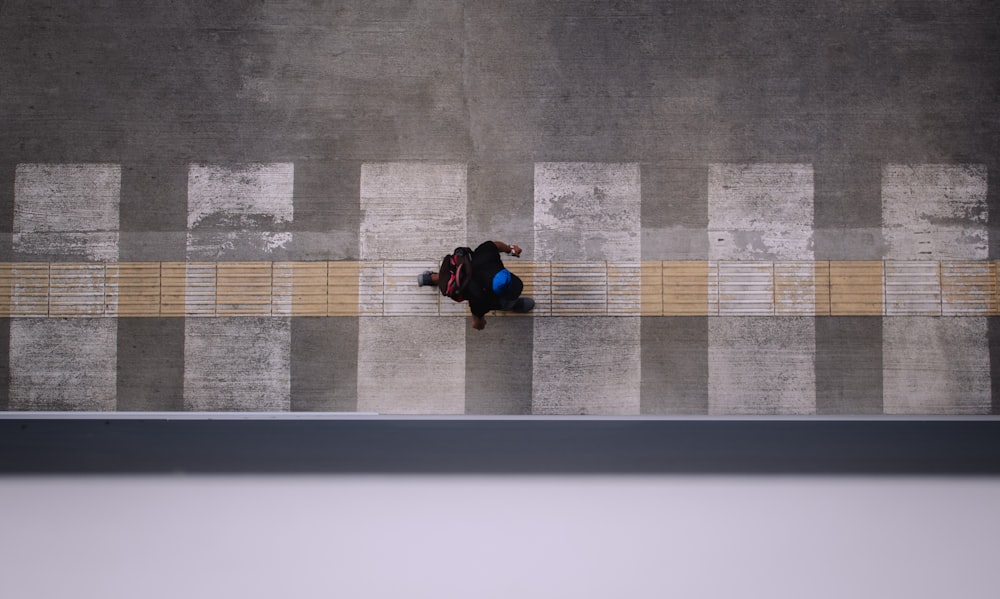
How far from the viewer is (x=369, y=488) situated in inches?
151

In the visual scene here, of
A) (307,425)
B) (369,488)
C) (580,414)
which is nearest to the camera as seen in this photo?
(369,488)

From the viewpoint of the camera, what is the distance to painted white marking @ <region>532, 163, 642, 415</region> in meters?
4.67

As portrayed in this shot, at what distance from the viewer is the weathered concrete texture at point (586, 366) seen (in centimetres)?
465

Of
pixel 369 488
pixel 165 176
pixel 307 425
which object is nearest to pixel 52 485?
pixel 307 425

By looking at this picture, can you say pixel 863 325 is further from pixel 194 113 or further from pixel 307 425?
pixel 194 113

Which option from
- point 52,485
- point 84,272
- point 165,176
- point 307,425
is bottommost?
point 52,485

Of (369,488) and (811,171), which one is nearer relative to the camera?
(369,488)

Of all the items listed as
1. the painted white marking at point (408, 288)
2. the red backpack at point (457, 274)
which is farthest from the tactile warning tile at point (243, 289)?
the red backpack at point (457, 274)

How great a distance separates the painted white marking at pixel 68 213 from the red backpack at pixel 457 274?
309cm

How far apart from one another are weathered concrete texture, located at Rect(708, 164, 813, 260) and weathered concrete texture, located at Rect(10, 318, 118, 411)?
5.40 m

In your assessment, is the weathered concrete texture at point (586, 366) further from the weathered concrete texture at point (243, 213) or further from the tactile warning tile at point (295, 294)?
the weathered concrete texture at point (243, 213)

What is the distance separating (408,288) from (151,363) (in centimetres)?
235

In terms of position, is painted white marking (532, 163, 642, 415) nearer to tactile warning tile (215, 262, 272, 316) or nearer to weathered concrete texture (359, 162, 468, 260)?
weathered concrete texture (359, 162, 468, 260)

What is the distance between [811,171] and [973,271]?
64.8 inches
